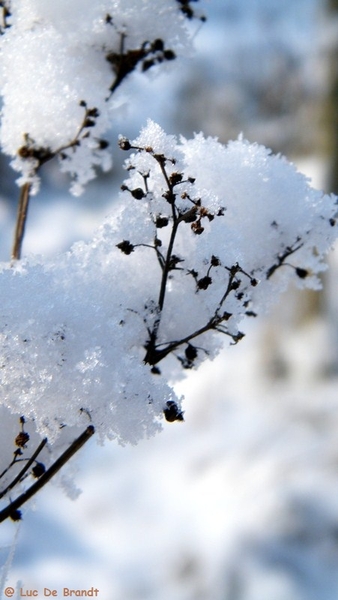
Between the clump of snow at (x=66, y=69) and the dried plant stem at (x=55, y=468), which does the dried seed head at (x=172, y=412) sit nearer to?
the dried plant stem at (x=55, y=468)

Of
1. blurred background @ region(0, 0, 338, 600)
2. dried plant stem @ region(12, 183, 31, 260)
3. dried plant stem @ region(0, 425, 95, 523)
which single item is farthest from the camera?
blurred background @ region(0, 0, 338, 600)

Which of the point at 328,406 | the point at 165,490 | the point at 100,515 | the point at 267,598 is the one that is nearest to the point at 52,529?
the point at 100,515

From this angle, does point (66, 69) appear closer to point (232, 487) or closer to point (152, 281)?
point (152, 281)

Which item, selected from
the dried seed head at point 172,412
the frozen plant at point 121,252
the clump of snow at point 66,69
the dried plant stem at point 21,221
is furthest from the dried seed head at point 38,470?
the clump of snow at point 66,69

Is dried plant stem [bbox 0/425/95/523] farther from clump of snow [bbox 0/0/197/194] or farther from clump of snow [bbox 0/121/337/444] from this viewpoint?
clump of snow [bbox 0/0/197/194]

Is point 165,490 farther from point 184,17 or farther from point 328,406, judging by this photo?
point 184,17

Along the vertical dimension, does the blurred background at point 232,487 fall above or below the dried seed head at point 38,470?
above

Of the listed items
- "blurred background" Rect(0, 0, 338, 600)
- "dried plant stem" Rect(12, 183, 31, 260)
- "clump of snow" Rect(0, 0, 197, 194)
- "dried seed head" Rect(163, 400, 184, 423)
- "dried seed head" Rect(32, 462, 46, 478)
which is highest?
"blurred background" Rect(0, 0, 338, 600)

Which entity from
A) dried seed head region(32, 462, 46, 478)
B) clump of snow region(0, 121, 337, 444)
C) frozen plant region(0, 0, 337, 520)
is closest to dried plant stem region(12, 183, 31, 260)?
frozen plant region(0, 0, 337, 520)
